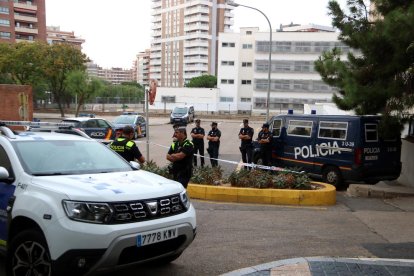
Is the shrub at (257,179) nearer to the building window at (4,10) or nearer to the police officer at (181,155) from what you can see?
the police officer at (181,155)

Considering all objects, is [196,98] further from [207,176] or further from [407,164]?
[207,176]

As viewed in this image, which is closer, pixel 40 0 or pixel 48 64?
pixel 48 64

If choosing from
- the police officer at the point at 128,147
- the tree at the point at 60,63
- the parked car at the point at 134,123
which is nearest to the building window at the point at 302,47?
the tree at the point at 60,63

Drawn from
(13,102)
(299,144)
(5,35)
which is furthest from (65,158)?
(5,35)

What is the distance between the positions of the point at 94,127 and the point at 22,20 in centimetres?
7544

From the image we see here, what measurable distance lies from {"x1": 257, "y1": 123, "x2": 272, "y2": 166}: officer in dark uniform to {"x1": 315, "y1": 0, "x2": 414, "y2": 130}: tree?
2.75 meters

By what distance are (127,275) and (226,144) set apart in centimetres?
1947

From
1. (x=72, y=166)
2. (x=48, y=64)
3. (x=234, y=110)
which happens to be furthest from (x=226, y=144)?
(x=234, y=110)

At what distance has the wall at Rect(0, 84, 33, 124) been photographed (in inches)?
813

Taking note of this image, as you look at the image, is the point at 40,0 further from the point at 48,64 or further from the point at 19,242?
the point at 19,242

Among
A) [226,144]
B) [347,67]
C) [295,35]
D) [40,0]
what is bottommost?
[226,144]

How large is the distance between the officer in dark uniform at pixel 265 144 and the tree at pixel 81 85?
36.0 metres

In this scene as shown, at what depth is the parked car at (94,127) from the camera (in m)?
19.8

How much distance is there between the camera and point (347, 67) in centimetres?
1153
